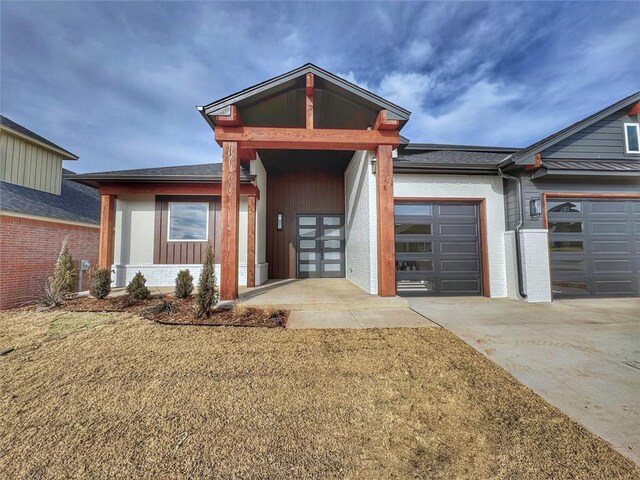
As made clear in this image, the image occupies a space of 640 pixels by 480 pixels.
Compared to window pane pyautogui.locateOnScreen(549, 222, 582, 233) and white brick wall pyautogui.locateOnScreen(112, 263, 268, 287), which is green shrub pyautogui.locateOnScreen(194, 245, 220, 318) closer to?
white brick wall pyautogui.locateOnScreen(112, 263, 268, 287)

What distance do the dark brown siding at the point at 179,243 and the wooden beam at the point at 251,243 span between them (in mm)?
1043

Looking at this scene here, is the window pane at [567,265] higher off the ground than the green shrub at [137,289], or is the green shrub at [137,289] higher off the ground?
the window pane at [567,265]

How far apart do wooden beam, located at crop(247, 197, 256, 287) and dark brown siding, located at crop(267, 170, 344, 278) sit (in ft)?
6.77

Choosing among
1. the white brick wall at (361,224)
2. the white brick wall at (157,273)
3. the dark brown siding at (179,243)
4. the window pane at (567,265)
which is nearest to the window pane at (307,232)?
the white brick wall at (361,224)

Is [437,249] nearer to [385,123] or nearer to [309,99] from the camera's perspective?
[385,123]

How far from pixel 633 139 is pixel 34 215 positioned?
51.5 feet

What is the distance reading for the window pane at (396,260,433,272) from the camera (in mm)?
6219

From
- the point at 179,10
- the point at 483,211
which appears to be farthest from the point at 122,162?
the point at 483,211

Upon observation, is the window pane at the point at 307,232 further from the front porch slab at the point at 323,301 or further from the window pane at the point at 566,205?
the window pane at the point at 566,205

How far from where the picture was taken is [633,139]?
629 centimetres

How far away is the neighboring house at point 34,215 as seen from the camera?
6.46 m

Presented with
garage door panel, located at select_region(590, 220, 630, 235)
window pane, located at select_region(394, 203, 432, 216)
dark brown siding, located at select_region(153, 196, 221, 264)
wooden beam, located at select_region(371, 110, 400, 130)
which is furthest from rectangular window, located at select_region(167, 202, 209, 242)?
garage door panel, located at select_region(590, 220, 630, 235)

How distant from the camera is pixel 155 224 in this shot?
7.44m

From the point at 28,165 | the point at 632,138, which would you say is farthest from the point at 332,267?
the point at 28,165
